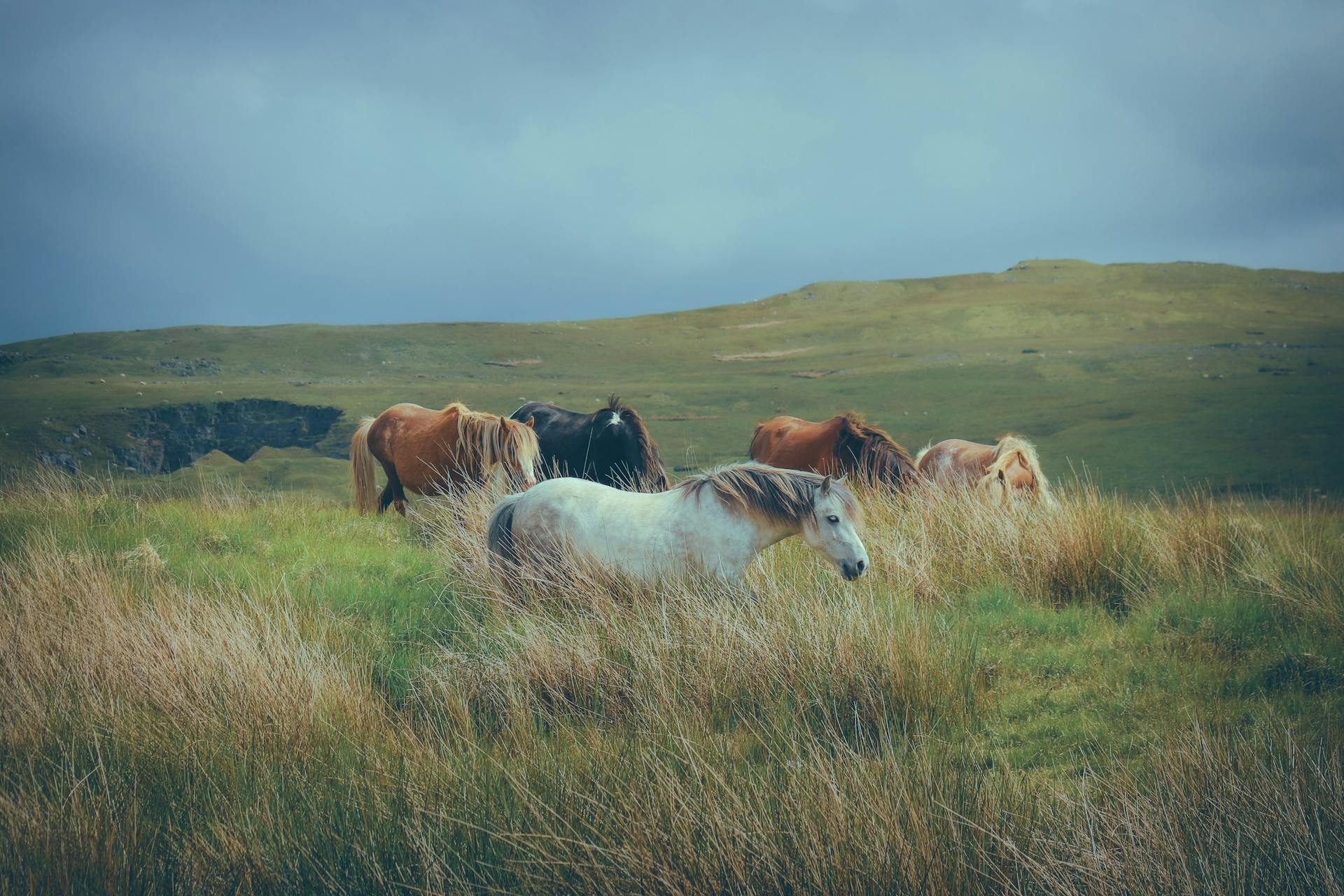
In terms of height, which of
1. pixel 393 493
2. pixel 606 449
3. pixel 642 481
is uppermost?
pixel 606 449

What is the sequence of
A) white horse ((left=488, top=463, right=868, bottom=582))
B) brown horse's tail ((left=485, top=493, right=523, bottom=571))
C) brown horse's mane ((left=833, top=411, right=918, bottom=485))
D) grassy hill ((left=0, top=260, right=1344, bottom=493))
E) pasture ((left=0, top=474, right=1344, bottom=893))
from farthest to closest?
grassy hill ((left=0, top=260, right=1344, bottom=493)), brown horse's mane ((left=833, top=411, right=918, bottom=485)), brown horse's tail ((left=485, top=493, right=523, bottom=571)), white horse ((left=488, top=463, right=868, bottom=582)), pasture ((left=0, top=474, right=1344, bottom=893))

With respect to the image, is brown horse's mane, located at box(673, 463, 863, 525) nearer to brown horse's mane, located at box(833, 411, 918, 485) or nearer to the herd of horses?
the herd of horses

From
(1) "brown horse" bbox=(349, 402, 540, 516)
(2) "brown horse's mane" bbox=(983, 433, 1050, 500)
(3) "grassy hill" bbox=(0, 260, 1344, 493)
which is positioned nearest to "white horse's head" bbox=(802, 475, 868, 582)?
(2) "brown horse's mane" bbox=(983, 433, 1050, 500)

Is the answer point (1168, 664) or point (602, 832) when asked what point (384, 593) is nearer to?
point (602, 832)

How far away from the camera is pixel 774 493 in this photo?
523cm

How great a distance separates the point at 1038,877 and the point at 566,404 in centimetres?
2984

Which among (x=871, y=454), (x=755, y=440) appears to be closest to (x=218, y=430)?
(x=755, y=440)

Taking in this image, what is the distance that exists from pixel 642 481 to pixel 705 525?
4693 mm

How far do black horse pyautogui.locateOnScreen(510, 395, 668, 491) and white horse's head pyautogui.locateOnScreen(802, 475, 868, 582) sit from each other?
4689 mm

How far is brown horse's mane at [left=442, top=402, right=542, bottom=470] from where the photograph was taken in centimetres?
952

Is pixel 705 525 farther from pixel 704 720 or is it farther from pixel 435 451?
pixel 435 451

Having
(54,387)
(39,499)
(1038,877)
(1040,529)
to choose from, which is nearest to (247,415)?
(54,387)

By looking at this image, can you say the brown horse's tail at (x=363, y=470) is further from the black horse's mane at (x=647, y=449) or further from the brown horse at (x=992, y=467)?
the brown horse at (x=992, y=467)

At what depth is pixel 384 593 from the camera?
621 cm
